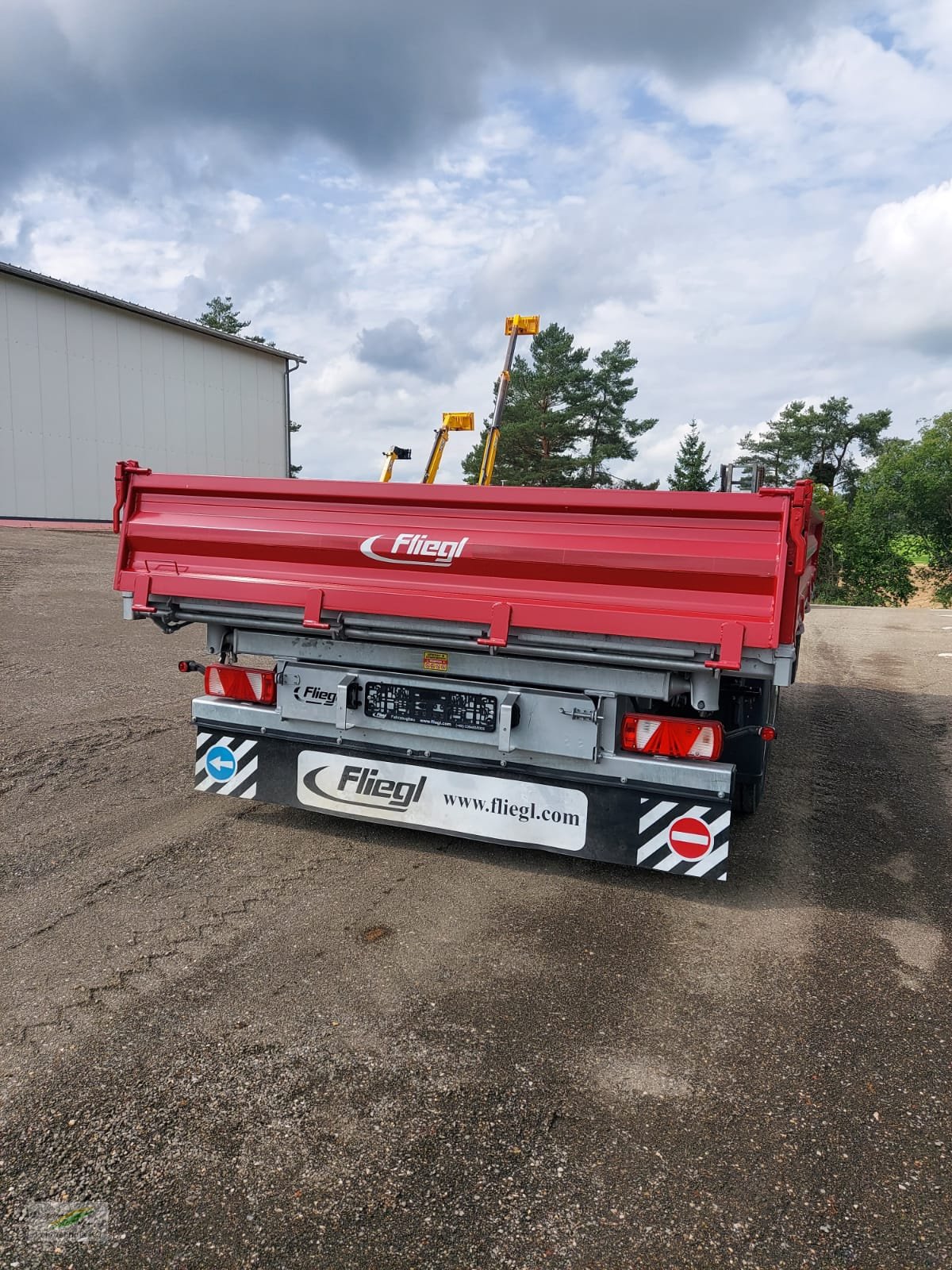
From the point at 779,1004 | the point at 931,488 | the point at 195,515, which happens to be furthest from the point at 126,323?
the point at 931,488

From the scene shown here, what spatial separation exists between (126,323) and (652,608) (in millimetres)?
21957

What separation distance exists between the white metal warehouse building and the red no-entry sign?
19.3 metres

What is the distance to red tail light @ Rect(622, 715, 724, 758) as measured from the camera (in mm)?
4027

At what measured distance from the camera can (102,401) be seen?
2133 centimetres

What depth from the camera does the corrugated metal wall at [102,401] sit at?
63.5 ft

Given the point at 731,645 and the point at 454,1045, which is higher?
the point at 731,645

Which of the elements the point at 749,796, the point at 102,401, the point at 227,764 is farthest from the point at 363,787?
the point at 102,401

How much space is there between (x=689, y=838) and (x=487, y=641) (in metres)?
1.32

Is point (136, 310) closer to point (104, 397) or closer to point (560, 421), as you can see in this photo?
point (104, 397)

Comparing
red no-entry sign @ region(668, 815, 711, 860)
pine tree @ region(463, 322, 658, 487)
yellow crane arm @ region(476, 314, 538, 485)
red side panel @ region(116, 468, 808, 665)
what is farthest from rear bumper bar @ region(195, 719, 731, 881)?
pine tree @ region(463, 322, 658, 487)

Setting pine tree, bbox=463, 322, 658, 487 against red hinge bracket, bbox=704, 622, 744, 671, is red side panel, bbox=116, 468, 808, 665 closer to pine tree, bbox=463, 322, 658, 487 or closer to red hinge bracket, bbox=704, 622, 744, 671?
red hinge bracket, bbox=704, 622, 744, 671

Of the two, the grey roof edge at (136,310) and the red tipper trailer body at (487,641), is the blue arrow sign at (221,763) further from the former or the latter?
the grey roof edge at (136,310)

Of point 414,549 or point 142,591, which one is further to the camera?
point 142,591

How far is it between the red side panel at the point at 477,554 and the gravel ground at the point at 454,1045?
1.30 metres
